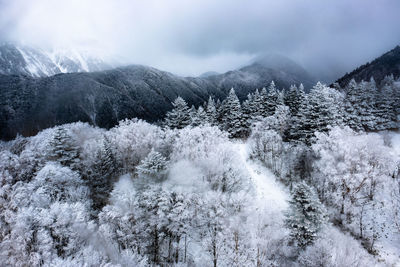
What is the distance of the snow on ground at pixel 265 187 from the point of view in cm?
2839

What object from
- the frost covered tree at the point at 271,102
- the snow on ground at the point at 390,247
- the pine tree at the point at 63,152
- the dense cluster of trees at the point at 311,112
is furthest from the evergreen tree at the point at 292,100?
the pine tree at the point at 63,152

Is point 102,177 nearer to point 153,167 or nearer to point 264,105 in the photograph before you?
point 153,167

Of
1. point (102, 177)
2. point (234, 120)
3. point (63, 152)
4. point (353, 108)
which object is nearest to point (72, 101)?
point (63, 152)

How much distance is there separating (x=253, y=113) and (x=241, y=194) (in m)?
21.5

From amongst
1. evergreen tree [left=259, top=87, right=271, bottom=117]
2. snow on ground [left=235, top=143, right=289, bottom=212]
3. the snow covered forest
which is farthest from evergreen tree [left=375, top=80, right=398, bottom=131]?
snow on ground [left=235, top=143, right=289, bottom=212]

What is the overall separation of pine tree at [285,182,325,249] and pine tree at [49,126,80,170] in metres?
32.1

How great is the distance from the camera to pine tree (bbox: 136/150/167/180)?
96.6 ft

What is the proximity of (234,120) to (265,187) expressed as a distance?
663 inches

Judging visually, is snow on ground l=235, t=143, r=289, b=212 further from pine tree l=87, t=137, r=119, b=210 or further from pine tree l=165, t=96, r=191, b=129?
pine tree l=87, t=137, r=119, b=210

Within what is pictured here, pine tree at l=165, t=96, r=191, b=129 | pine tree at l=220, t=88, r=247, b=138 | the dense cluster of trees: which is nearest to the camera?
the dense cluster of trees

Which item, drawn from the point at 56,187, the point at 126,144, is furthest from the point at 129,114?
the point at 56,187

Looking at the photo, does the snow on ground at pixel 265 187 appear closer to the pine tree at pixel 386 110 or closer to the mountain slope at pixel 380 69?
the pine tree at pixel 386 110

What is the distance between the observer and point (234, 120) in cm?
4412

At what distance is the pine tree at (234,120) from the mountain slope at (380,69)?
82.6m
